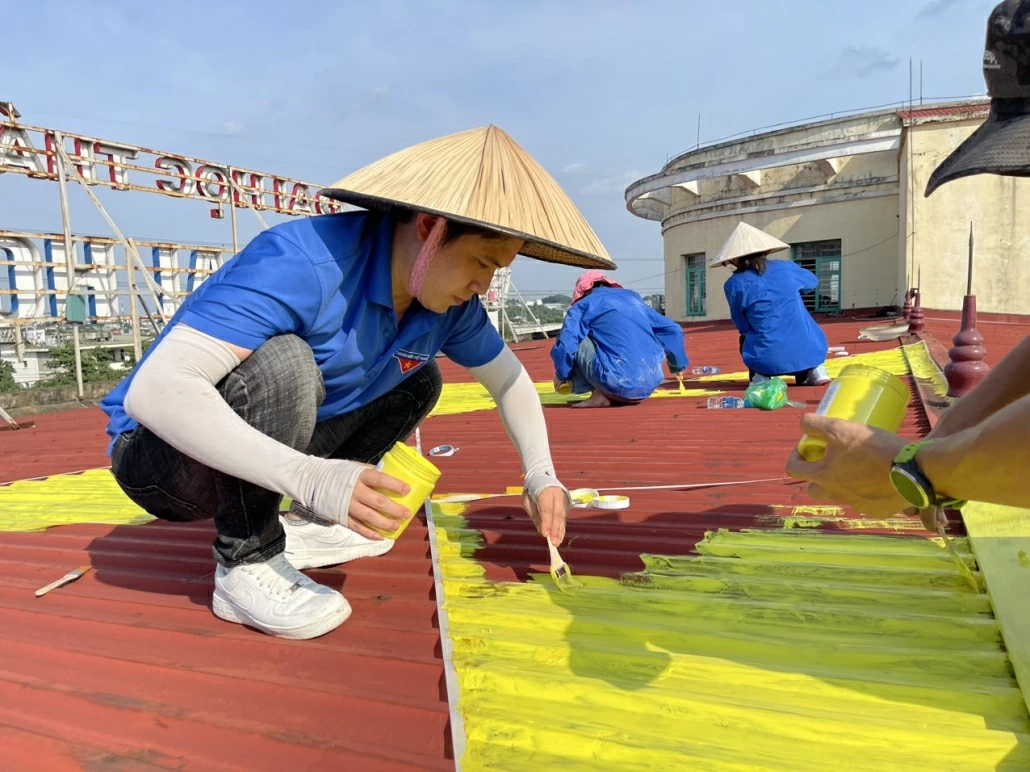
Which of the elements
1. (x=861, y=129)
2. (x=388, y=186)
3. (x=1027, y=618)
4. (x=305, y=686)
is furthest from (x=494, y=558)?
(x=861, y=129)

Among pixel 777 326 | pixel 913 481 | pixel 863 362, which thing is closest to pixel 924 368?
pixel 863 362

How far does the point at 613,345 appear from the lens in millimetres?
4930

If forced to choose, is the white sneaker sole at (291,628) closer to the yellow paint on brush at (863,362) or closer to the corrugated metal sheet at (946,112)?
the yellow paint on brush at (863,362)

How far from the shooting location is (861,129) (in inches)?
601

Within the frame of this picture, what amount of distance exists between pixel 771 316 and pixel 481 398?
2496mm

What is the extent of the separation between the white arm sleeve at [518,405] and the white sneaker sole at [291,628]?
624 millimetres

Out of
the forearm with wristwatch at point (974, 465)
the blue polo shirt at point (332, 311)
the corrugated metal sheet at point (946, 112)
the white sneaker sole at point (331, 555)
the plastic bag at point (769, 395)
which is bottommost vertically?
the white sneaker sole at point (331, 555)

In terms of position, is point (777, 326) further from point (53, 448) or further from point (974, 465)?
point (53, 448)

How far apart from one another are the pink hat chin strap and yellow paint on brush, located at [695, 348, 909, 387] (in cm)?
490

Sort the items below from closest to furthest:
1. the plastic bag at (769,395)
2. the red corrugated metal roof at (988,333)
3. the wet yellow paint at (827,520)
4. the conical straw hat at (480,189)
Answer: the conical straw hat at (480,189), the wet yellow paint at (827,520), the plastic bag at (769,395), the red corrugated metal roof at (988,333)

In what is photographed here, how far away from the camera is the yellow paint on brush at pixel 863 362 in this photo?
5.93 m

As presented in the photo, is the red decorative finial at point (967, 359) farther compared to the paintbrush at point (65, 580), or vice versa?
the red decorative finial at point (967, 359)

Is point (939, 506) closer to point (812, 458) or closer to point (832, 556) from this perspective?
point (812, 458)

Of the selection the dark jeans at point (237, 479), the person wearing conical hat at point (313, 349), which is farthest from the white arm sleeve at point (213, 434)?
the dark jeans at point (237, 479)
